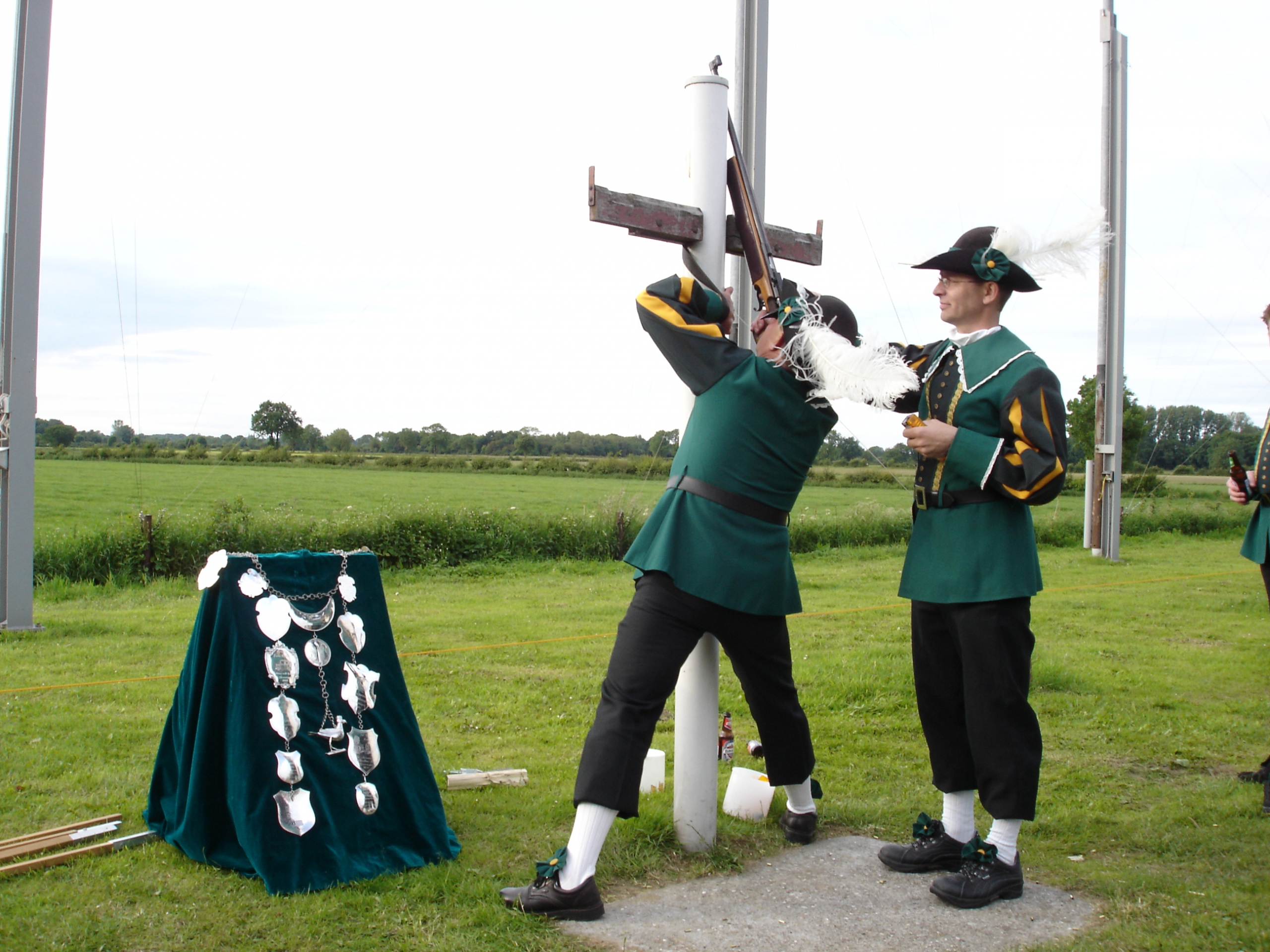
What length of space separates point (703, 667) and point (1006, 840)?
1083mm

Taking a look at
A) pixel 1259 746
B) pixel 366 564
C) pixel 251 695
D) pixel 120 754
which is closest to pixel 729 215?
pixel 366 564

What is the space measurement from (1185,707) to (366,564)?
4.83 meters

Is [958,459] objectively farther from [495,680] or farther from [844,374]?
[495,680]

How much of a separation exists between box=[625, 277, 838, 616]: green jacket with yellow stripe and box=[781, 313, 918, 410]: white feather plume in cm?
7

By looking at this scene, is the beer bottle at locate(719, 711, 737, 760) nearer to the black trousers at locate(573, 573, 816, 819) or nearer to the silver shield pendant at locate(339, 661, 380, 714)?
the black trousers at locate(573, 573, 816, 819)

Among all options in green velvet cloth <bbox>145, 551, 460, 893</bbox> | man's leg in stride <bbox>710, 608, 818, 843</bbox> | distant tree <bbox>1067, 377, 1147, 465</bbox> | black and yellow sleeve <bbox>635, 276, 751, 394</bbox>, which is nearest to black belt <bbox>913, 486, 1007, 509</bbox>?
man's leg in stride <bbox>710, 608, 818, 843</bbox>

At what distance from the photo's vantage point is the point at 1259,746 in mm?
4977

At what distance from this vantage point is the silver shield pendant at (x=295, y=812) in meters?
3.03

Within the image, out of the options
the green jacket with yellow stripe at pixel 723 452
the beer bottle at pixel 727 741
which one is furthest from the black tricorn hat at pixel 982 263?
the beer bottle at pixel 727 741

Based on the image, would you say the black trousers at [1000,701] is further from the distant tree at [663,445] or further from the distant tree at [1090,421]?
the distant tree at [1090,421]

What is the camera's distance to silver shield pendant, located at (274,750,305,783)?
10.1 ft

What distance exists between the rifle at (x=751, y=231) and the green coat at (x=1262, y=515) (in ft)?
8.01

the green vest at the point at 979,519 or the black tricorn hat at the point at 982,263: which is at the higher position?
the black tricorn hat at the point at 982,263

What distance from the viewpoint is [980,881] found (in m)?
3.01
